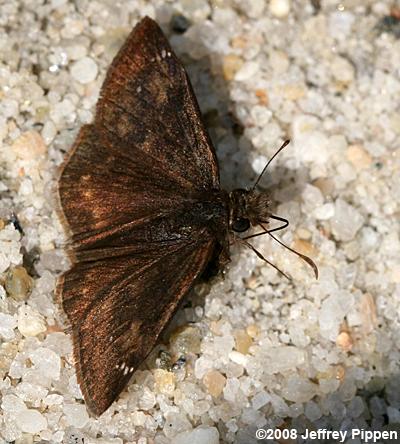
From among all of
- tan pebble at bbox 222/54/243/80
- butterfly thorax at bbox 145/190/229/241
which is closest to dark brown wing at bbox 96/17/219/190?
butterfly thorax at bbox 145/190/229/241

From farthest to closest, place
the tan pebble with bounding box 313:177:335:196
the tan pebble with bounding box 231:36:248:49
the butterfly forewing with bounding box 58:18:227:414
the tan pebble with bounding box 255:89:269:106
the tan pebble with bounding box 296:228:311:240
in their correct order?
the tan pebble with bounding box 231:36:248:49 < the tan pebble with bounding box 255:89:269:106 < the tan pebble with bounding box 313:177:335:196 < the tan pebble with bounding box 296:228:311:240 < the butterfly forewing with bounding box 58:18:227:414

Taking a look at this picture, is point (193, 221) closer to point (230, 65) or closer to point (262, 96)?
point (262, 96)

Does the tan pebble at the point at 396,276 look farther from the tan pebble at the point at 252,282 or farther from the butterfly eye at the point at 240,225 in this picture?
the butterfly eye at the point at 240,225

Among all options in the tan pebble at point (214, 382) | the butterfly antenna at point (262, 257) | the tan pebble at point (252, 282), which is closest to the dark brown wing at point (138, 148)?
the butterfly antenna at point (262, 257)

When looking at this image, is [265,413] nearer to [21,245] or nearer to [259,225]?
[259,225]

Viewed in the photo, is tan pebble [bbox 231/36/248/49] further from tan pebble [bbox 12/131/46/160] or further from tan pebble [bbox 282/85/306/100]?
tan pebble [bbox 12/131/46/160]
